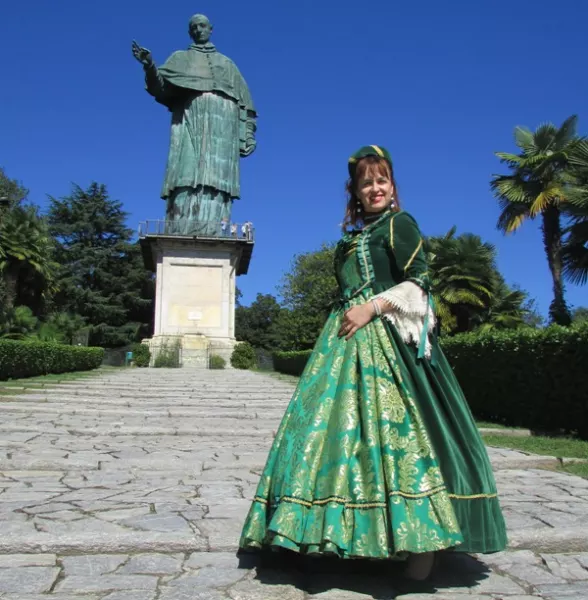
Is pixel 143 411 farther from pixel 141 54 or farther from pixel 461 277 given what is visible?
pixel 141 54

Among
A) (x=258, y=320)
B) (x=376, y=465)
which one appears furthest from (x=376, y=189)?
(x=258, y=320)

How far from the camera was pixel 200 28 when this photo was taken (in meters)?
26.9

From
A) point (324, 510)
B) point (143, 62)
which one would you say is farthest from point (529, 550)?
point (143, 62)

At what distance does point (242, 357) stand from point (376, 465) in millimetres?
21582

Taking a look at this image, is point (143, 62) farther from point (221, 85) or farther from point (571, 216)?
point (571, 216)

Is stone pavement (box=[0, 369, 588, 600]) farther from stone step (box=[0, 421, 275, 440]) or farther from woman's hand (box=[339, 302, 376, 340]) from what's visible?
woman's hand (box=[339, 302, 376, 340])

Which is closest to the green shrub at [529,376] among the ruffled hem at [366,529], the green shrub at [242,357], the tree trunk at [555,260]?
the tree trunk at [555,260]

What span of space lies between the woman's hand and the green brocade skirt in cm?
4

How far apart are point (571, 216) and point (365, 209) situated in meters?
11.9

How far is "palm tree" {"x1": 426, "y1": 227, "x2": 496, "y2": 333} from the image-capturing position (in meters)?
20.4

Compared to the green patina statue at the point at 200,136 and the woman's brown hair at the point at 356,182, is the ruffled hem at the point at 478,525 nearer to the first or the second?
the woman's brown hair at the point at 356,182

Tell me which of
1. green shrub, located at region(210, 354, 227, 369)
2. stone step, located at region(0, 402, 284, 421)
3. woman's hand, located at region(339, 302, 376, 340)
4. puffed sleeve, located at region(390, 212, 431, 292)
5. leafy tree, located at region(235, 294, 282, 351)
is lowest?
stone step, located at region(0, 402, 284, 421)

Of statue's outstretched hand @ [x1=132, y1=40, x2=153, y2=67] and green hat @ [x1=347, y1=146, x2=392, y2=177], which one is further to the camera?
statue's outstretched hand @ [x1=132, y1=40, x2=153, y2=67]

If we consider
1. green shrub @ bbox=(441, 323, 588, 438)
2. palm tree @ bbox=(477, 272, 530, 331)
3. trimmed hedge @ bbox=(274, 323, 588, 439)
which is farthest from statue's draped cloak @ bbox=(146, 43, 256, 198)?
green shrub @ bbox=(441, 323, 588, 438)
